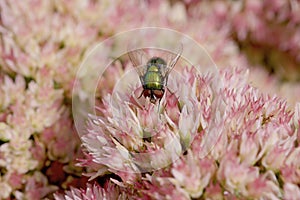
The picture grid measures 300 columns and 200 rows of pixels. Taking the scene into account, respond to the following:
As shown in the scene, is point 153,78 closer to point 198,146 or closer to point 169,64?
point 169,64

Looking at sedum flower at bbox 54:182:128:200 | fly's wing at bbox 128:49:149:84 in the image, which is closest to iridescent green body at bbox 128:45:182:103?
fly's wing at bbox 128:49:149:84

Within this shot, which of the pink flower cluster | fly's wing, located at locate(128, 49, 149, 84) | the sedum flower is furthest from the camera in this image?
fly's wing, located at locate(128, 49, 149, 84)

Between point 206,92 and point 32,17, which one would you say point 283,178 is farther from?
point 32,17

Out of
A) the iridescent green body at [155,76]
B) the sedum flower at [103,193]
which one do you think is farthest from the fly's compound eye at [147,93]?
the sedum flower at [103,193]

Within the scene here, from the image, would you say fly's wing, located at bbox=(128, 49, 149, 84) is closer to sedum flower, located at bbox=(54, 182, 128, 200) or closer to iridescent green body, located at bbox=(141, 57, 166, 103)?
iridescent green body, located at bbox=(141, 57, 166, 103)

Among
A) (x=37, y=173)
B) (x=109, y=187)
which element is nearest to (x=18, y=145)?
(x=37, y=173)

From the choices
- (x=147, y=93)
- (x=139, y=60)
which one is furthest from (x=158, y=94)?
(x=139, y=60)

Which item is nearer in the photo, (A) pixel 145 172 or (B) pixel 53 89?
(A) pixel 145 172
